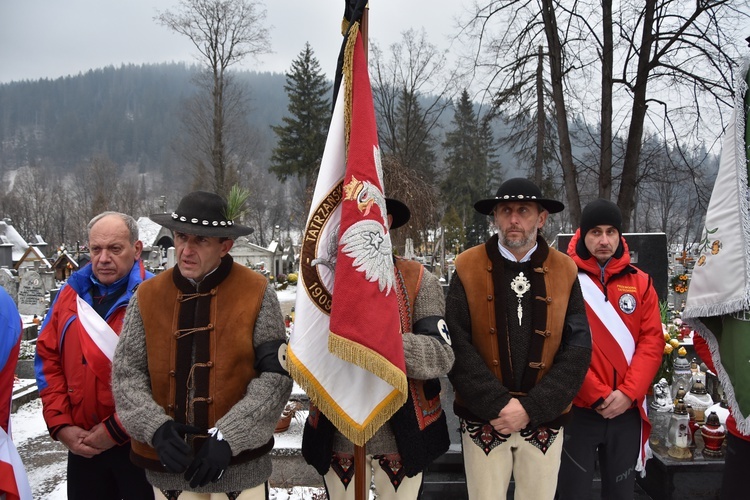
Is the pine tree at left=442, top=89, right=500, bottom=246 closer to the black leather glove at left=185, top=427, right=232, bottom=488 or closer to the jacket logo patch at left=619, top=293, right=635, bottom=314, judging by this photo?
the jacket logo patch at left=619, top=293, right=635, bottom=314

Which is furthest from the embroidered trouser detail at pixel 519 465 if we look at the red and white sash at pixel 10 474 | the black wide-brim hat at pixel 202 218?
the red and white sash at pixel 10 474

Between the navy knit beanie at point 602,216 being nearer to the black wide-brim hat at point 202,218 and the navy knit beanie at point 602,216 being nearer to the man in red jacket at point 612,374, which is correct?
the man in red jacket at point 612,374

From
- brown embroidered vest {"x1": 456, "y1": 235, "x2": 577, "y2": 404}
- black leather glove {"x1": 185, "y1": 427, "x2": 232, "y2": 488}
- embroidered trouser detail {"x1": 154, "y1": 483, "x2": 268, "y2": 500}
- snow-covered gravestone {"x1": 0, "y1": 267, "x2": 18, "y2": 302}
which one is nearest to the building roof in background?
snow-covered gravestone {"x1": 0, "y1": 267, "x2": 18, "y2": 302}

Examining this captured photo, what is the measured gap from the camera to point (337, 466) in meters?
2.44

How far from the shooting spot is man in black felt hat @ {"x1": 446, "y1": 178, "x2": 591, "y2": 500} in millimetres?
2465

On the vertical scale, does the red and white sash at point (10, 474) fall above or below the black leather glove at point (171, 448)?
below

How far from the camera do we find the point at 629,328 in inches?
117

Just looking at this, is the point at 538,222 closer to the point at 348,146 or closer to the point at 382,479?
the point at 348,146

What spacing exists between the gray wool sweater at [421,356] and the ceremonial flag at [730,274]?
1.27 metres

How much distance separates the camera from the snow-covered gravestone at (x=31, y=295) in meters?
11.0

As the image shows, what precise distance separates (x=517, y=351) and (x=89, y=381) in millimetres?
2326

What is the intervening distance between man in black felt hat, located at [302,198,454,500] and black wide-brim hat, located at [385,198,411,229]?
35 cm

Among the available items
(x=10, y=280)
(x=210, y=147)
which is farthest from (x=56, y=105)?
(x=10, y=280)

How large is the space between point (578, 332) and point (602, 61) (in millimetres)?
8072
